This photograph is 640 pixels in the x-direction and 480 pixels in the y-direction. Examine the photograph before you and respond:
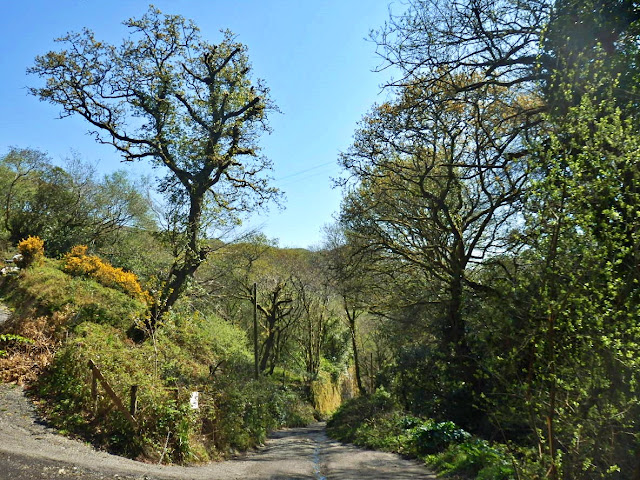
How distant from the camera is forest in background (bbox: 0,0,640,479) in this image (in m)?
3.84

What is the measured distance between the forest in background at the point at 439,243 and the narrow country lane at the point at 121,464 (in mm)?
826

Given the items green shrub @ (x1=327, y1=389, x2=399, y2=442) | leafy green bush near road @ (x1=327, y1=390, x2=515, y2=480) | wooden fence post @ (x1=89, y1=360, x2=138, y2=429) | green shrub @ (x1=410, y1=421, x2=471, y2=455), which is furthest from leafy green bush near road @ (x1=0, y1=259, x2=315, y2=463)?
green shrub @ (x1=410, y1=421, x2=471, y2=455)

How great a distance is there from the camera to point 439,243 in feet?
50.2

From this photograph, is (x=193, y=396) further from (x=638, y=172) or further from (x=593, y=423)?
(x=638, y=172)

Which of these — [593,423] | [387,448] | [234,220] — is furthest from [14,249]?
[593,423]

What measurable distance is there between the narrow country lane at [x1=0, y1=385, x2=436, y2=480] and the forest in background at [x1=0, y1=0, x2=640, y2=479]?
32.5 inches

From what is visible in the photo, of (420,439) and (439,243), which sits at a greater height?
(439,243)

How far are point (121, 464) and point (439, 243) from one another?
446 inches

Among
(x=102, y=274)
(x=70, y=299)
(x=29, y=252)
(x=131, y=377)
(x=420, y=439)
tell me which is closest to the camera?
(x=131, y=377)

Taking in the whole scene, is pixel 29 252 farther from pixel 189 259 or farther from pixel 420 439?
pixel 420 439

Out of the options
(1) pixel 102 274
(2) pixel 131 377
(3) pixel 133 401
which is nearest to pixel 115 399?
(3) pixel 133 401

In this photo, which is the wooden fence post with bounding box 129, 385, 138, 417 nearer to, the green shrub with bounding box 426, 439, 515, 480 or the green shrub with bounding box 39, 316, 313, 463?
the green shrub with bounding box 39, 316, 313, 463

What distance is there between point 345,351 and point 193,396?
29.8 meters

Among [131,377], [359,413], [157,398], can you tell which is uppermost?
[131,377]
